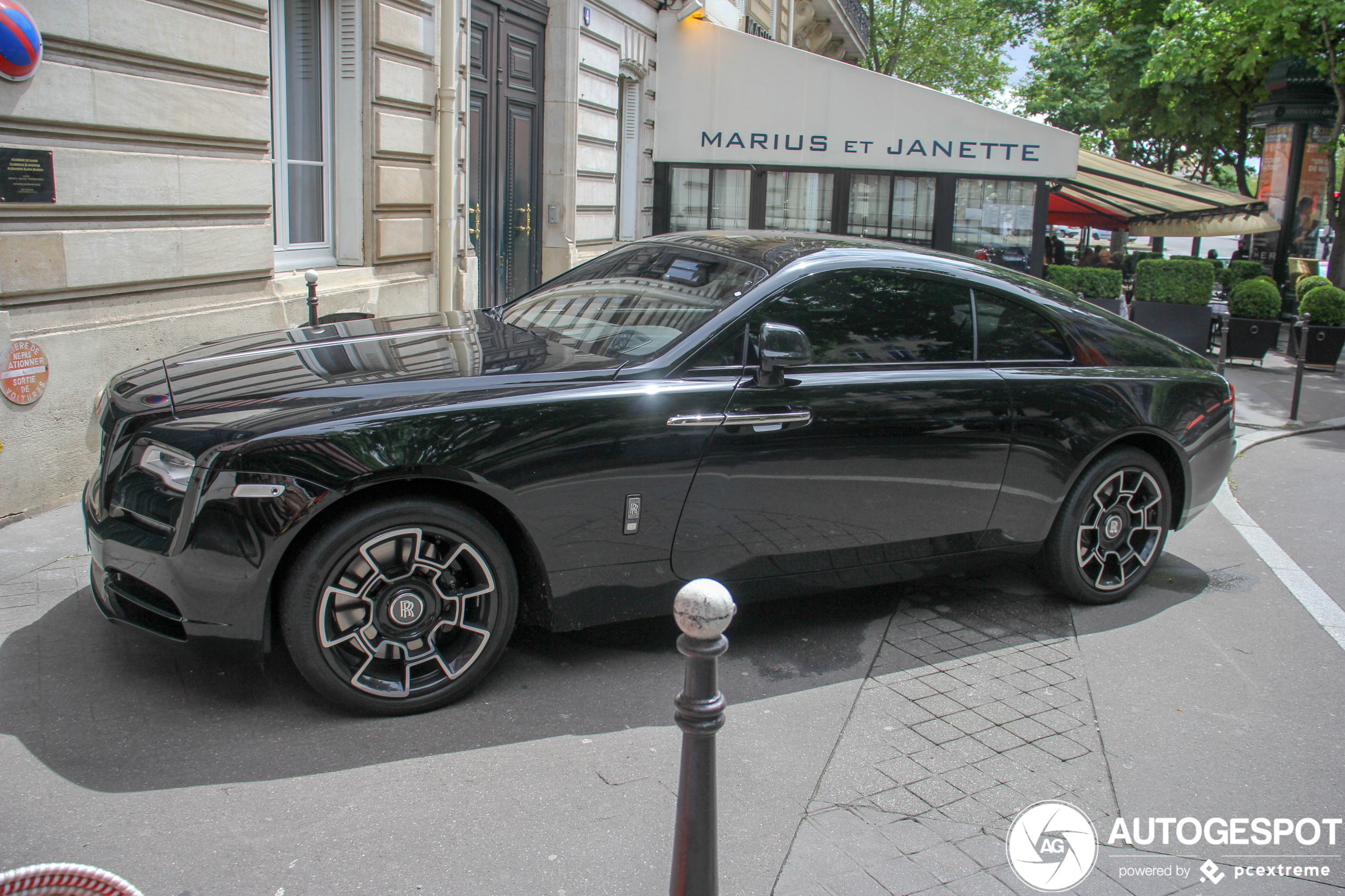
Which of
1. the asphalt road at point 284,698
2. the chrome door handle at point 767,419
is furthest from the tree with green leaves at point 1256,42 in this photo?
the asphalt road at point 284,698

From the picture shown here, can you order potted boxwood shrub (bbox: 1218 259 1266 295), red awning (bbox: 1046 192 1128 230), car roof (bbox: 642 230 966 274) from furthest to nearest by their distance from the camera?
red awning (bbox: 1046 192 1128 230)
potted boxwood shrub (bbox: 1218 259 1266 295)
car roof (bbox: 642 230 966 274)

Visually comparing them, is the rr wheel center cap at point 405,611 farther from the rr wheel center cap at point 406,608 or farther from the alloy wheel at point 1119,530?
the alloy wheel at point 1119,530

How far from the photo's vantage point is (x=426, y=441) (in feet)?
11.1

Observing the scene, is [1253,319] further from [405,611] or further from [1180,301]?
[405,611]

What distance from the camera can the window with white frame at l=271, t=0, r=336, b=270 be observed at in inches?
322

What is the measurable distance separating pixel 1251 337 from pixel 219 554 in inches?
569

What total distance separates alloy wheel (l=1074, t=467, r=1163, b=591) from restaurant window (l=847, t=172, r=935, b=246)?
10.6 metres

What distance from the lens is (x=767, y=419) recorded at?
13.0ft

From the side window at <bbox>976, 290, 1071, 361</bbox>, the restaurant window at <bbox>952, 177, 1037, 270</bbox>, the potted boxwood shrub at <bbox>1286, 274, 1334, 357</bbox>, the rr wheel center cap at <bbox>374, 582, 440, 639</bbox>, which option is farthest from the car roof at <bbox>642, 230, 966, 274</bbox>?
the restaurant window at <bbox>952, 177, 1037, 270</bbox>

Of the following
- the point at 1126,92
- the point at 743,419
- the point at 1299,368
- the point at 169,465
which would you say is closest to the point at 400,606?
the point at 169,465

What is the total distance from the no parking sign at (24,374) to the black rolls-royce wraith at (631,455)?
73.8 inches

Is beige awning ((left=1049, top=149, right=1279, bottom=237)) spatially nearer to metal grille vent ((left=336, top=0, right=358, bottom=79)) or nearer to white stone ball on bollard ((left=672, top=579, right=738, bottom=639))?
metal grille vent ((left=336, top=0, right=358, bottom=79))

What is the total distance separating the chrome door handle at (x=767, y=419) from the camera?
3.91 metres

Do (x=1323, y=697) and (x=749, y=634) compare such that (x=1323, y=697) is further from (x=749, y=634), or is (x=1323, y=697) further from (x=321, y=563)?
(x=321, y=563)
